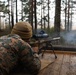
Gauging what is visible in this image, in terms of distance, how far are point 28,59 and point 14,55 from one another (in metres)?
0.22

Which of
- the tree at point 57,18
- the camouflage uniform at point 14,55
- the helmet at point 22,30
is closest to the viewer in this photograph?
the camouflage uniform at point 14,55

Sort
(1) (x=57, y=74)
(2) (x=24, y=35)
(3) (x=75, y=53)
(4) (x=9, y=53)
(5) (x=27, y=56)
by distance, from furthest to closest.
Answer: (3) (x=75, y=53) < (1) (x=57, y=74) < (2) (x=24, y=35) < (5) (x=27, y=56) < (4) (x=9, y=53)

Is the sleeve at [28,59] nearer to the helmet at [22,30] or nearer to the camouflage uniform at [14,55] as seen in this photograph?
the camouflage uniform at [14,55]

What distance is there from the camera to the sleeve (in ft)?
8.04

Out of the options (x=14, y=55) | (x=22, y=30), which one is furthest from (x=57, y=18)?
(x=14, y=55)

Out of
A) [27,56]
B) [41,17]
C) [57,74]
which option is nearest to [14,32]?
[27,56]

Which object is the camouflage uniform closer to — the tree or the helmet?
the helmet

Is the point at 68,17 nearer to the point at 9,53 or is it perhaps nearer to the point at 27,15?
the point at 27,15

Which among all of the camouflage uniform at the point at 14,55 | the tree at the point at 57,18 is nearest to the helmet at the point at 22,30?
the camouflage uniform at the point at 14,55

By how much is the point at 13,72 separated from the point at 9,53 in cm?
44

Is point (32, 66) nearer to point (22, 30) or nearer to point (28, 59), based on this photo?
point (28, 59)

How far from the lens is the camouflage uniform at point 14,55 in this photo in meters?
2.23

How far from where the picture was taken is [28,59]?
8.18 feet

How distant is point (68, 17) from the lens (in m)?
4.66
